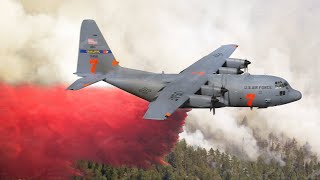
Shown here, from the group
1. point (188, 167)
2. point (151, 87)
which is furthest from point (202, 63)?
point (188, 167)

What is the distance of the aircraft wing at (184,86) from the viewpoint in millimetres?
38438

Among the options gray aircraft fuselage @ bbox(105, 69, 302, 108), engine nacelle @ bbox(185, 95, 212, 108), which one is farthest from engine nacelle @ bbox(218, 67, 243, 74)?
engine nacelle @ bbox(185, 95, 212, 108)

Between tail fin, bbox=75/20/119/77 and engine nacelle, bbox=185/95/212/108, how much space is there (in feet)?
40.4

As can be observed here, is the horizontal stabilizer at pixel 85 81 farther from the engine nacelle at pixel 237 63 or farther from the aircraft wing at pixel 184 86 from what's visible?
the engine nacelle at pixel 237 63

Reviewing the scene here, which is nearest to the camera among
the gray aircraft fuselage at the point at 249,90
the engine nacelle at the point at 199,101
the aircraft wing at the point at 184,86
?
the aircraft wing at the point at 184,86

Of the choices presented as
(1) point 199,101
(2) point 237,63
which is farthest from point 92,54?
(1) point 199,101

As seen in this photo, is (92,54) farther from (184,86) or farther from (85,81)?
(184,86)

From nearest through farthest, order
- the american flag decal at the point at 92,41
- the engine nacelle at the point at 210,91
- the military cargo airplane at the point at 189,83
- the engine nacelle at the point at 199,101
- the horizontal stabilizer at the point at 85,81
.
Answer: the engine nacelle at the point at 199,101 < the military cargo airplane at the point at 189,83 < the engine nacelle at the point at 210,91 < the horizontal stabilizer at the point at 85,81 < the american flag decal at the point at 92,41

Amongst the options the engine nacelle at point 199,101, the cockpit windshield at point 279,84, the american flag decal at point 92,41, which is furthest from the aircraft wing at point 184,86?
the american flag decal at point 92,41

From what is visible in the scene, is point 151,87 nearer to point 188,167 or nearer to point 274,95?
point 274,95

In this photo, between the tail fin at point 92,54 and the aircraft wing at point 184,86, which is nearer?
the aircraft wing at point 184,86

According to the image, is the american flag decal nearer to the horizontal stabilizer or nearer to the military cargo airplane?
the military cargo airplane

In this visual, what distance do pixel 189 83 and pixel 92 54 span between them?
11.4 metres

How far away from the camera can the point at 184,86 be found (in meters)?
44.1
